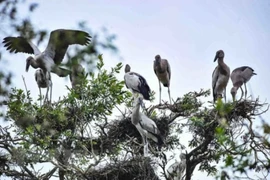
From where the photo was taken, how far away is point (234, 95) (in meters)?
10.5

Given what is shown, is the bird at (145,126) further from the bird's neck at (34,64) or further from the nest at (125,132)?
the bird's neck at (34,64)

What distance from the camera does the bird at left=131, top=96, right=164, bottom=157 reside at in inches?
359

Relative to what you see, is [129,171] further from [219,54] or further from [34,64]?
[219,54]

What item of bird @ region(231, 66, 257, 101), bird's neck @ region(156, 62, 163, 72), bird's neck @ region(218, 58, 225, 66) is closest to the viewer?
bird @ region(231, 66, 257, 101)

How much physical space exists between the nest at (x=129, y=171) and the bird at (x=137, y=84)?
188 cm

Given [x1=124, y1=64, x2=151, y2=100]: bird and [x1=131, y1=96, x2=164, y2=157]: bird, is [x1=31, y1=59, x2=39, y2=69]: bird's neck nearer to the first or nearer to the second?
[x1=124, y1=64, x2=151, y2=100]: bird

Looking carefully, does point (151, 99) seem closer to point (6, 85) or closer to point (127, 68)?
point (127, 68)

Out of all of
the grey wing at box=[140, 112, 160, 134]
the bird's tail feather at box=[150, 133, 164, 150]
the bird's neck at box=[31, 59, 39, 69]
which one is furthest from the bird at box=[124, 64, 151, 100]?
the bird's neck at box=[31, 59, 39, 69]

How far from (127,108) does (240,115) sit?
5.89 ft

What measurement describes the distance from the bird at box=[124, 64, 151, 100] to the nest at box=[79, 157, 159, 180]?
6.17 feet

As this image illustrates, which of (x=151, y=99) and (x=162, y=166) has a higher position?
(x=151, y=99)

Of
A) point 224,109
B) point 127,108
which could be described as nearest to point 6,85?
point 224,109

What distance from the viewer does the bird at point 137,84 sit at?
9984mm

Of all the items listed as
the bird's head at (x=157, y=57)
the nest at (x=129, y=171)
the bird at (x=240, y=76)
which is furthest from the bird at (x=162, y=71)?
the nest at (x=129, y=171)
